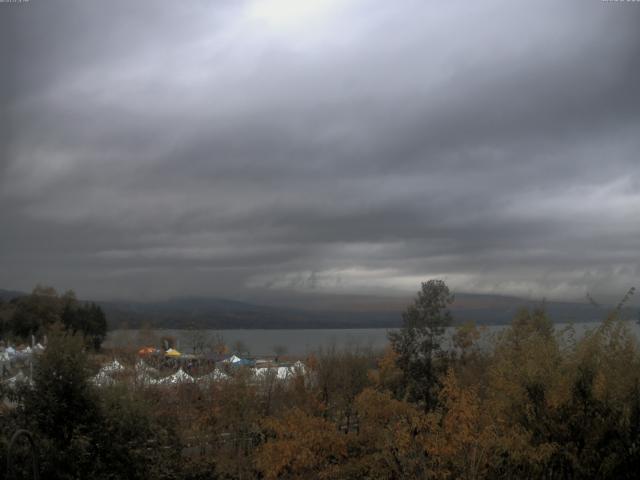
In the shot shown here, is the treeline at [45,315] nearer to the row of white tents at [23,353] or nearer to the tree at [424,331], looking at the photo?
the row of white tents at [23,353]

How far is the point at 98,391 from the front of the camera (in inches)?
795

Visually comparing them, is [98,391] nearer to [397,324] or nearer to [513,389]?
[513,389]

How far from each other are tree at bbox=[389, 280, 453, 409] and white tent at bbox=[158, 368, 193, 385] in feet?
35.2

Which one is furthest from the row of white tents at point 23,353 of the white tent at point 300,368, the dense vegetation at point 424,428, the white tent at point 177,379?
Answer: the white tent at point 300,368

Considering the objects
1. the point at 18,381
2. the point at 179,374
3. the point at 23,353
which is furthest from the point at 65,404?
the point at 179,374

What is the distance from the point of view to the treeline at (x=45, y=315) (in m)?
95.6

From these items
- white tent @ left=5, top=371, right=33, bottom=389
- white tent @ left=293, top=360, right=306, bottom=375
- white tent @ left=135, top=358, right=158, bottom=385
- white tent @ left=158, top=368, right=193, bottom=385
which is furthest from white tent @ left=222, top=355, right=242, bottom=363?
white tent @ left=5, top=371, right=33, bottom=389

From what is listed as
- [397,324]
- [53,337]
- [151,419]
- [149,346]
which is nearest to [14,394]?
[53,337]

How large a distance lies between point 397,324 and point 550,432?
801 inches

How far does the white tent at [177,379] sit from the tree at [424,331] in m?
10.7

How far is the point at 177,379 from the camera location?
124ft

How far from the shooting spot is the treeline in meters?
95.6

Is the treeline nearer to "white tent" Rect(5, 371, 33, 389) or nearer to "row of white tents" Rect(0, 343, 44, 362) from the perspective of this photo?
"row of white tents" Rect(0, 343, 44, 362)

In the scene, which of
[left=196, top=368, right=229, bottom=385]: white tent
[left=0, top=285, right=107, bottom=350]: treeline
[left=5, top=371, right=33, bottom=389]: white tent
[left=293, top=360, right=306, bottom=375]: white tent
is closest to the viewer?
[left=5, top=371, right=33, bottom=389]: white tent
